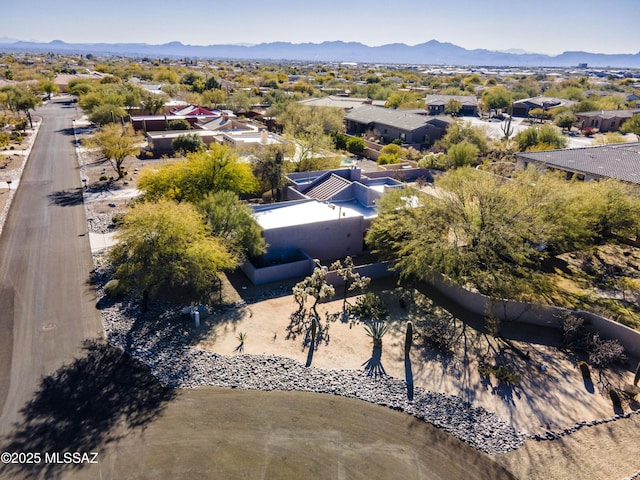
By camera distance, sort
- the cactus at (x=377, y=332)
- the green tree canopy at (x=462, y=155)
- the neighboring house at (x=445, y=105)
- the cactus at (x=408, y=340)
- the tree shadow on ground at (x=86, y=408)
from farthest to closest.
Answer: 1. the neighboring house at (x=445, y=105)
2. the green tree canopy at (x=462, y=155)
3. the cactus at (x=377, y=332)
4. the cactus at (x=408, y=340)
5. the tree shadow on ground at (x=86, y=408)

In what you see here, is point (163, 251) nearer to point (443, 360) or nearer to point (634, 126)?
point (443, 360)

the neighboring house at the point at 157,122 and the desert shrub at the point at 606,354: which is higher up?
the neighboring house at the point at 157,122

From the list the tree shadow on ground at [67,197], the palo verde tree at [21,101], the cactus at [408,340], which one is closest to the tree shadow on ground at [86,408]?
the cactus at [408,340]

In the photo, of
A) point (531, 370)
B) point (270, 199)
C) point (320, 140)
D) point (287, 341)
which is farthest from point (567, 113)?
point (287, 341)

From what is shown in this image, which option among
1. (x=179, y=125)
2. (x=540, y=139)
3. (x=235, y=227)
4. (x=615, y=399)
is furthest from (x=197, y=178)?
(x=540, y=139)

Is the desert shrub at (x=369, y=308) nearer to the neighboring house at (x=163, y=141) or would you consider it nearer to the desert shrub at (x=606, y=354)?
the desert shrub at (x=606, y=354)

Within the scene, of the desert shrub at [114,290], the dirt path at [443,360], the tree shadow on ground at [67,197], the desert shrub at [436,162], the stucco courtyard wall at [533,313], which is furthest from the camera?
the desert shrub at [436,162]

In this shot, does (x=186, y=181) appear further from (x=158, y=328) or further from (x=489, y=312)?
(x=489, y=312)
